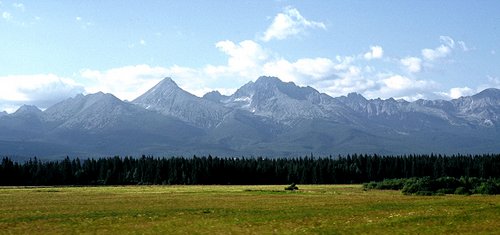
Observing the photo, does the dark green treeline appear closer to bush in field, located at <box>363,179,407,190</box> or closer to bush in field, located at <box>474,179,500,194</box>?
bush in field, located at <box>363,179,407,190</box>

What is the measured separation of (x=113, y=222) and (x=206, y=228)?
8.78m

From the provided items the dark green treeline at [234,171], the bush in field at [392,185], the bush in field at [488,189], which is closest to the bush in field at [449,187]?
the bush in field at [488,189]

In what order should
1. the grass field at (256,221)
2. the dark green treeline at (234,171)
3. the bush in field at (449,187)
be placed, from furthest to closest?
1. the dark green treeline at (234,171)
2. the bush in field at (449,187)
3. the grass field at (256,221)

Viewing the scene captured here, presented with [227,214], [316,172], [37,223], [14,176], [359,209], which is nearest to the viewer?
[37,223]

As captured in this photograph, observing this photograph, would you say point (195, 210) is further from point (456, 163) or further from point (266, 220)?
point (456, 163)

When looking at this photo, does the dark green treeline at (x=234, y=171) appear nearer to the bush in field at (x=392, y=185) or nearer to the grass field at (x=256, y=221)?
the bush in field at (x=392, y=185)

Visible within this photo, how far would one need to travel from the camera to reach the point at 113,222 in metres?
43.7

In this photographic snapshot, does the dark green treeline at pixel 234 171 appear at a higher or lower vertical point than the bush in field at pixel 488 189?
higher

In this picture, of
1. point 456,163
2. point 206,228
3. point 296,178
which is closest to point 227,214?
point 206,228

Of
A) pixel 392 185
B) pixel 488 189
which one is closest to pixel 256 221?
pixel 488 189

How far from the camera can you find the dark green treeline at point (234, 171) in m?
174

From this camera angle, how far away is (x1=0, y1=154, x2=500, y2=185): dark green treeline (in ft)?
571

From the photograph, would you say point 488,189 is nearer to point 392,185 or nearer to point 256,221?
point 392,185

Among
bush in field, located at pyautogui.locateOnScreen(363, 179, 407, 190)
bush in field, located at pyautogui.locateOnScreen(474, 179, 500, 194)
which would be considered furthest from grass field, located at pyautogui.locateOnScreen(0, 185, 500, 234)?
bush in field, located at pyautogui.locateOnScreen(363, 179, 407, 190)
